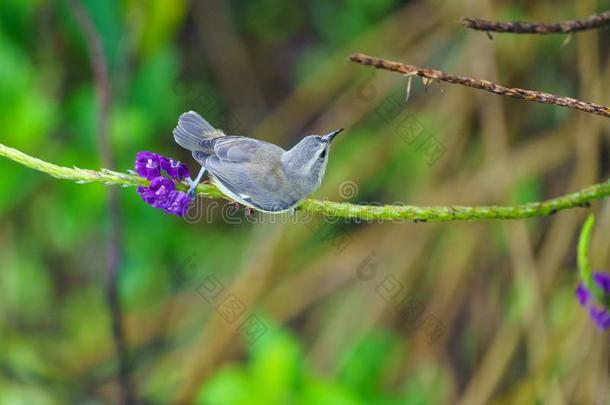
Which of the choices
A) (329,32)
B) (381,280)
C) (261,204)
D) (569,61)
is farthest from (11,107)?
(569,61)

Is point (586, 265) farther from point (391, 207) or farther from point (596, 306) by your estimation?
point (391, 207)

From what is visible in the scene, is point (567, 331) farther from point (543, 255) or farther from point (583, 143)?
point (583, 143)

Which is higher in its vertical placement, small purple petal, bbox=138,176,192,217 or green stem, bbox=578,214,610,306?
small purple petal, bbox=138,176,192,217

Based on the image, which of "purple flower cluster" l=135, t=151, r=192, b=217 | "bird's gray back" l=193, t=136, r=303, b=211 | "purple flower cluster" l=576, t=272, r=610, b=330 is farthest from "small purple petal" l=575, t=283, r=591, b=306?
"purple flower cluster" l=135, t=151, r=192, b=217

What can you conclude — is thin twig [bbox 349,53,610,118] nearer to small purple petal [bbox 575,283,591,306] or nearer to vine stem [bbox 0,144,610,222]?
vine stem [bbox 0,144,610,222]

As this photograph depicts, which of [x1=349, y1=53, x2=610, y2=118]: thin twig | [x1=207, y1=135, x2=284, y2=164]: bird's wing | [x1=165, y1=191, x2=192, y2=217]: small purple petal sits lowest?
[x1=349, y1=53, x2=610, y2=118]: thin twig

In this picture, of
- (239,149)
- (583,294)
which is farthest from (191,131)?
(583,294)
